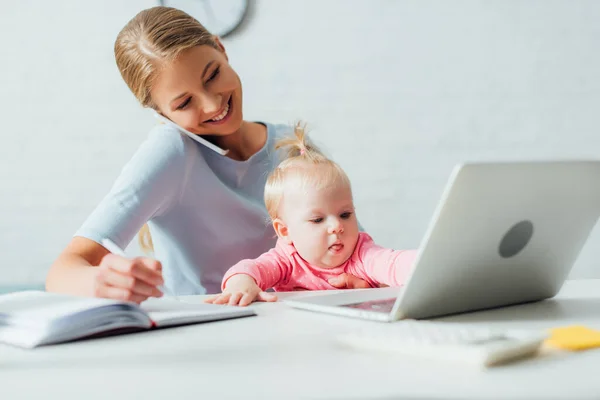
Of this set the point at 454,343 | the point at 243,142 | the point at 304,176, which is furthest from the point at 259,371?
the point at 243,142

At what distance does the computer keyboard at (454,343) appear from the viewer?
59cm

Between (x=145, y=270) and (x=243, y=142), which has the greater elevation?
(x=243, y=142)

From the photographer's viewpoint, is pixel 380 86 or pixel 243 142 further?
pixel 380 86

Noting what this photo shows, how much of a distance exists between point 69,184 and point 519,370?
2.69 metres

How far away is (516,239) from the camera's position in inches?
34.3

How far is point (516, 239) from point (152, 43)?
97 centimetres

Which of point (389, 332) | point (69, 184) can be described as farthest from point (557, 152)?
point (389, 332)

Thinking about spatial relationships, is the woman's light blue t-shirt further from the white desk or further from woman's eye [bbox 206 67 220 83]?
the white desk

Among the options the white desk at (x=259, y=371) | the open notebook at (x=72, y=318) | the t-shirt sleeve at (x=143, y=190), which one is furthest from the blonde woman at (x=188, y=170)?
the white desk at (x=259, y=371)

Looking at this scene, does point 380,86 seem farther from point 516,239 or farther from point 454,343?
point 454,343

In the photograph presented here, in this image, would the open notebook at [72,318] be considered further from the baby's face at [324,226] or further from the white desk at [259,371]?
the baby's face at [324,226]

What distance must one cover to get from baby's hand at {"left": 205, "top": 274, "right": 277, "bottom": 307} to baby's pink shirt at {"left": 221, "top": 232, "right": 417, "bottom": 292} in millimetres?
106

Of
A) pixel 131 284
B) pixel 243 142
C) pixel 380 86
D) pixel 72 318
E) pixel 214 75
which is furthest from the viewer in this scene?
pixel 380 86

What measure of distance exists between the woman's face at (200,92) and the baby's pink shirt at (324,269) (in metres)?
0.33
